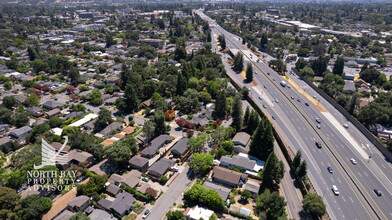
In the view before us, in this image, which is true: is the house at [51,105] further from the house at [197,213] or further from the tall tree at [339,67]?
the tall tree at [339,67]

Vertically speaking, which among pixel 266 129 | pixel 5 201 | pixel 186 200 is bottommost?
pixel 186 200

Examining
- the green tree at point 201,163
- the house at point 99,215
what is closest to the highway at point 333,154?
the green tree at point 201,163

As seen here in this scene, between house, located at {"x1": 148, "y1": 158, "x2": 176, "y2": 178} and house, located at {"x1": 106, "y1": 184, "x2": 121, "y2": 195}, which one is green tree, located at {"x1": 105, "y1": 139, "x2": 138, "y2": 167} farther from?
house, located at {"x1": 148, "y1": 158, "x2": 176, "y2": 178}

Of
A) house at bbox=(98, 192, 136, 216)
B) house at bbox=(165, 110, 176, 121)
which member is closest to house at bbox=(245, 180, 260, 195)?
house at bbox=(98, 192, 136, 216)

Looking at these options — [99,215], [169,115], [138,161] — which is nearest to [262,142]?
[138,161]

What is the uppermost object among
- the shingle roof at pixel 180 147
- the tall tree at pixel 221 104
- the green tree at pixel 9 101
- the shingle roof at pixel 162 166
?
the tall tree at pixel 221 104

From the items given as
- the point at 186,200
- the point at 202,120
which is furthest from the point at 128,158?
the point at 202,120

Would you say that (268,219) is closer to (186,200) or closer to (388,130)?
(186,200)

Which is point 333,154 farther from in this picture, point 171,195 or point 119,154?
point 119,154
